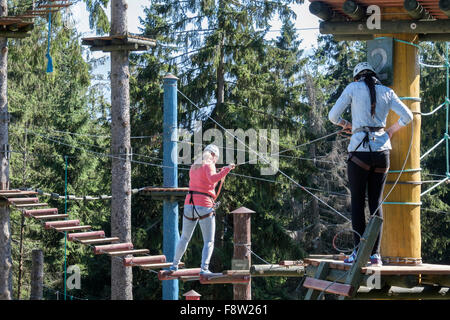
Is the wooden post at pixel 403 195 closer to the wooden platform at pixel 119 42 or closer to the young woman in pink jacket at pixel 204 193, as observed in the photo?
the young woman in pink jacket at pixel 204 193

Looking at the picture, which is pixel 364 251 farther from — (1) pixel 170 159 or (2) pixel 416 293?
(1) pixel 170 159

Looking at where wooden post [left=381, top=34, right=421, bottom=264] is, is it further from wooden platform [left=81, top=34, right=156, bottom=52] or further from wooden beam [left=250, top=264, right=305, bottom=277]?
wooden platform [left=81, top=34, right=156, bottom=52]

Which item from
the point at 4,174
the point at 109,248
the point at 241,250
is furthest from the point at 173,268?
the point at 4,174

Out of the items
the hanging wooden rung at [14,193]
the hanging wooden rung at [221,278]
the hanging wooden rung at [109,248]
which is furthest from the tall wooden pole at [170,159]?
the hanging wooden rung at [221,278]

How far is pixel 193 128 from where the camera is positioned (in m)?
19.5

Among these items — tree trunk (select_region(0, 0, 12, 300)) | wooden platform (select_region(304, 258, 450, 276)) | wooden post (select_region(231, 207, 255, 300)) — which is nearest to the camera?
wooden platform (select_region(304, 258, 450, 276))

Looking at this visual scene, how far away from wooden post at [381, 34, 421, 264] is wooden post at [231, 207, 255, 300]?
9.70 feet

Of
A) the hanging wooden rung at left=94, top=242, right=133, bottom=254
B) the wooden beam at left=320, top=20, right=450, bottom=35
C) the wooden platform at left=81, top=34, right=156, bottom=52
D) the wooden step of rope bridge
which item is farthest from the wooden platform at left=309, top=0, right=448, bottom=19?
the wooden platform at left=81, top=34, right=156, bottom=52

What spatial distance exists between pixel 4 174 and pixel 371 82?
9.32m

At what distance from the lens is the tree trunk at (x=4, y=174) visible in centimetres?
1366

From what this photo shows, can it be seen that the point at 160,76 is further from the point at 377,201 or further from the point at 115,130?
the point at 377,201

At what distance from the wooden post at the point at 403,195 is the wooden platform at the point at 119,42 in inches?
271

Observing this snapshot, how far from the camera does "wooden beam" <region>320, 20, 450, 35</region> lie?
641 cm
